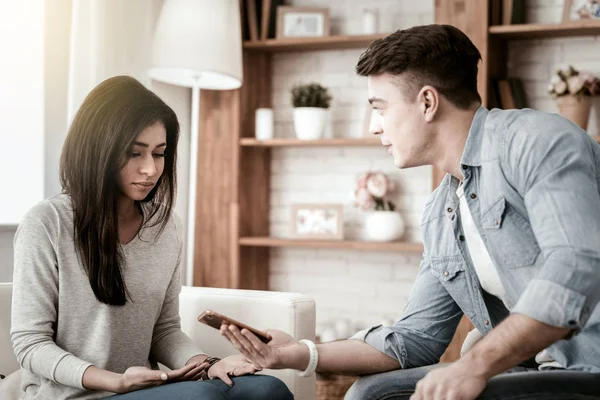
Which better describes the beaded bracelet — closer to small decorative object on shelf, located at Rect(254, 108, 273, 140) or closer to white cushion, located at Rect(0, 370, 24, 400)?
white cushion, located at Rect(0, 370, 24, 400)

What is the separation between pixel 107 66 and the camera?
3107 millimetres

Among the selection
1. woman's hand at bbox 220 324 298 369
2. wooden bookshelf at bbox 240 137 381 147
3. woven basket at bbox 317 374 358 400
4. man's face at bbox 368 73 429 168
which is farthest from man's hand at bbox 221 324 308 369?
wooden bookshelf at bbox 240 137 381 147

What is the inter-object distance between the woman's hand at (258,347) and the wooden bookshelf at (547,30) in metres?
2.30

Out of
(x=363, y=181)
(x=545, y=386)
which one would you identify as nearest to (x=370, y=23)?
(x=363, y=181)

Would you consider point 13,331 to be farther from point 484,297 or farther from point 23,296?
point 484,297

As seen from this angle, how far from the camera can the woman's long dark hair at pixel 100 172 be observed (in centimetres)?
185

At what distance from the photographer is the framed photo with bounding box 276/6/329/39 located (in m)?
3.87

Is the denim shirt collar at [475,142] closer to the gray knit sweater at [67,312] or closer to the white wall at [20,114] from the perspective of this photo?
the gray knit sweater at [67,312]

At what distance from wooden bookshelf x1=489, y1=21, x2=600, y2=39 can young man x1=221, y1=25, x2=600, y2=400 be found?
192cm

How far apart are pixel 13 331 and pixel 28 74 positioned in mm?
1504

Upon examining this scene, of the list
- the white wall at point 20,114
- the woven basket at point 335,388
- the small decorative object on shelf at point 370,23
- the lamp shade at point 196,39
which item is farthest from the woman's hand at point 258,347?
the small decorative object on shelf at point 370,23

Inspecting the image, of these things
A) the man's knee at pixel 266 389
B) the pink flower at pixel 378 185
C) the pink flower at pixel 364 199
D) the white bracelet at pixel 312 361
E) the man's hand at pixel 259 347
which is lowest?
the man's knee at pixel 266 389

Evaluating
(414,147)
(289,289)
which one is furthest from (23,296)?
(289,289)

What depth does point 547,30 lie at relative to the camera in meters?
3.47
